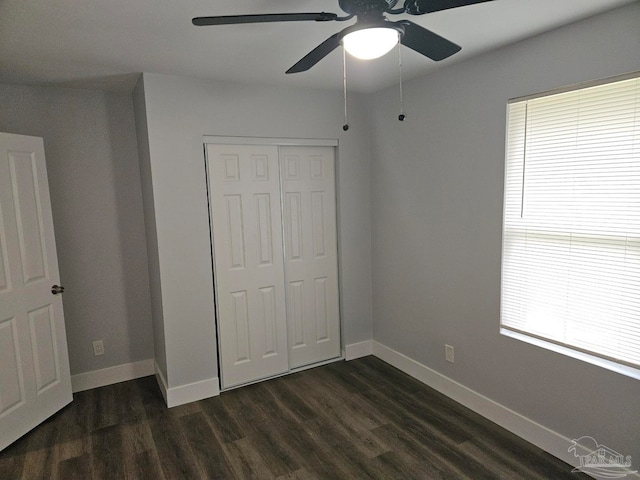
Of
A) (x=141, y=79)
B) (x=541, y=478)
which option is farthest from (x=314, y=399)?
(x=141, y=79)

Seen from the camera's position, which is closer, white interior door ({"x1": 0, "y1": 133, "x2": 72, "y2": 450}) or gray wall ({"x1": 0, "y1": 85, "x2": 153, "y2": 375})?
white interior door ({"x1": 0, "y1": 133, "x2": 72, "y2": 450})

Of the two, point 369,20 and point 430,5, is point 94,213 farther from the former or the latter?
point 430,5

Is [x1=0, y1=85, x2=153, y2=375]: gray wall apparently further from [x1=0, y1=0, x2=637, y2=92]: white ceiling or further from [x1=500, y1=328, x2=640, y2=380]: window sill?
[x1=500, y1=328, x2=640, y2=380]: window sill

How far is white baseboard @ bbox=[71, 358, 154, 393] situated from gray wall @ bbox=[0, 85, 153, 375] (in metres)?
0.05

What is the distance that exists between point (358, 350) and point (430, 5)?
10.2ft

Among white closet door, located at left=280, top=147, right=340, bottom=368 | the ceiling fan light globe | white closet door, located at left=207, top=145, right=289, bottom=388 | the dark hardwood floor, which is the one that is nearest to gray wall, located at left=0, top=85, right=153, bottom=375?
the dark hardwood floor

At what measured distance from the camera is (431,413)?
111 inches

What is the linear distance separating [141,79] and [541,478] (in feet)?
11.6

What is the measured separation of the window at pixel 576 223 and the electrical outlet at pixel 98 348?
319 centimetres

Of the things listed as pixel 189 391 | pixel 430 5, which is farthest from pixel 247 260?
pixel 430 5

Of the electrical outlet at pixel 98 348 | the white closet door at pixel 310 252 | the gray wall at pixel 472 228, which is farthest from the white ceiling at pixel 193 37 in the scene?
the electrical outlet at pixel 98 348

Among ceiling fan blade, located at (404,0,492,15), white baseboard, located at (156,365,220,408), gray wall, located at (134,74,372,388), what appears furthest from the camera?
white baseboard, located at (156,365,220,408)

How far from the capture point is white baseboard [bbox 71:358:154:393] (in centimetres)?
328

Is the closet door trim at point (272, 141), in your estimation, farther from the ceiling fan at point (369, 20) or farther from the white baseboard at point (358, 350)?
the white baseboard at point (358, 350)
